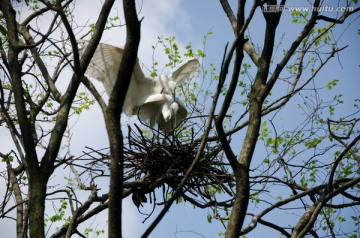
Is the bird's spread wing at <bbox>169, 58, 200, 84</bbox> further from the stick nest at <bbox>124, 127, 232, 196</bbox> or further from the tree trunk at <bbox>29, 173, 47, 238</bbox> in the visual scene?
the tree trunk at <bbox>29, 173, 47, 238</bbox>

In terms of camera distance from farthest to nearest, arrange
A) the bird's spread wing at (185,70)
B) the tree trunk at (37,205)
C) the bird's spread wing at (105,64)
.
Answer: the bird's spread wing at (185,70), the bird's spread wing at (105,64), the tree trunk at (37,205)

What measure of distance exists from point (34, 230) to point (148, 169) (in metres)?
1.29

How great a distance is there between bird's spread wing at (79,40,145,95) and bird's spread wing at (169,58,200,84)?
0.96m

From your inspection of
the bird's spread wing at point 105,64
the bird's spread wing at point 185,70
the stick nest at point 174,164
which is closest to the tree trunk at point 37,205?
the stick nest at point 174,164

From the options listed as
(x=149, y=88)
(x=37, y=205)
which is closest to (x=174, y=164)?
(x=37, y=205)

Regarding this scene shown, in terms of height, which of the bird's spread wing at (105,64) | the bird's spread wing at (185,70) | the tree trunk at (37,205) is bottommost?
the tree trunk at (37,205)

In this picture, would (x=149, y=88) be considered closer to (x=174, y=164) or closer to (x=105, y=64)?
(x=105, y=64)

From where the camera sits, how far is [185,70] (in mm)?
7383

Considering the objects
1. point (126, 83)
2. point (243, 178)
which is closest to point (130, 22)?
point (126, 83)

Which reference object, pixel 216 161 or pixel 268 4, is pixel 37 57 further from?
pixel 268 4

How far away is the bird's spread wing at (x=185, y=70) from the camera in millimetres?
7141

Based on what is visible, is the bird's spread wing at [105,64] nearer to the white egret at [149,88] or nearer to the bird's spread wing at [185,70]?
the white egret at [149,88]

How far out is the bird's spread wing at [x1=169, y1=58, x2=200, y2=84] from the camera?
23.4ft

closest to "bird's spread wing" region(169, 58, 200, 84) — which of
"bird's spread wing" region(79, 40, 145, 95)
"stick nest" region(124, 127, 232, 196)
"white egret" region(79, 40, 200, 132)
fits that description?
"white egret" region(79, 40, 200, 132)
